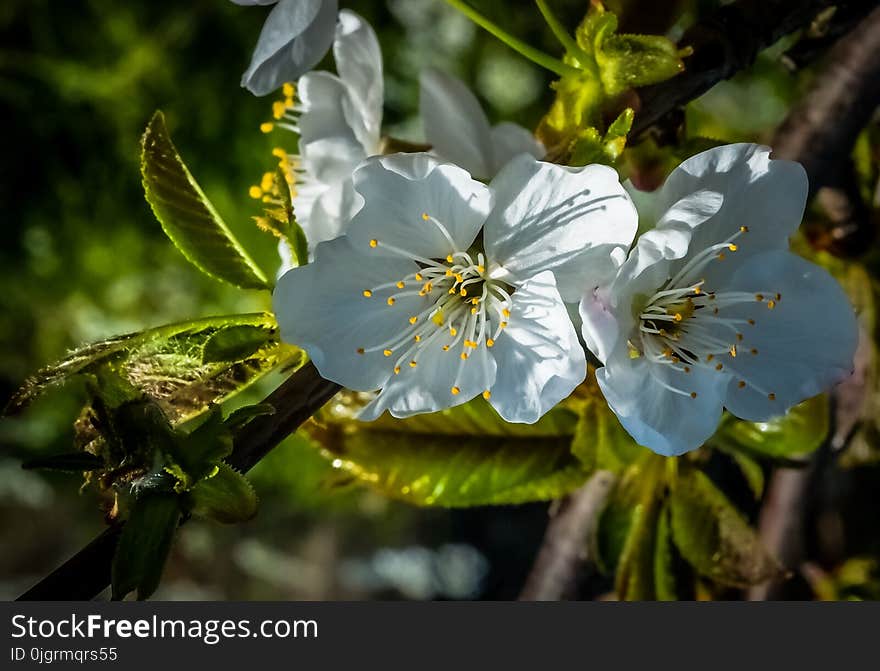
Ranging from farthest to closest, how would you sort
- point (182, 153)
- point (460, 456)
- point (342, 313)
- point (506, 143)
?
point (182, 153)
point (460, 456)
point (506, 143)
point (342, 313)

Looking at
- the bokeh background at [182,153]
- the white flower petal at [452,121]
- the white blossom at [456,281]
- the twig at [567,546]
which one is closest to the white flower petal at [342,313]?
the white blossom at [456,281]

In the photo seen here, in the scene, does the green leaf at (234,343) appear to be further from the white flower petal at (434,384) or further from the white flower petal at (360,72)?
the white flower petal at (360,72)

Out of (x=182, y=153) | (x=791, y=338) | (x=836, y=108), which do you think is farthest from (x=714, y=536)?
(x=182, y=153)

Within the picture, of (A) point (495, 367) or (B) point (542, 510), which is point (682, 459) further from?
(B) point (542, 510)

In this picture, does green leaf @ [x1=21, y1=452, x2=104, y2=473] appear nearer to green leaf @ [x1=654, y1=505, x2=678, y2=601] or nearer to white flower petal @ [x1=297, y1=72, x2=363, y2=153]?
white flower petal @ [x1=297, y1=72, x2=363, y2=153]

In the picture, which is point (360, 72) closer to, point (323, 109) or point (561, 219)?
point (323, 109)

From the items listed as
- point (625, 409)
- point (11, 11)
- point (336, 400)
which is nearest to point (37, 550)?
point (11, 11)

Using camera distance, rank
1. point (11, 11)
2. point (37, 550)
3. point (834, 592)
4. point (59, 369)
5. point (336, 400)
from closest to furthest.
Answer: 1. point (59, 369)
2. point (336, 400)
3. point (834, 592)
4. point (11, 11)
5. point (37, 550)
